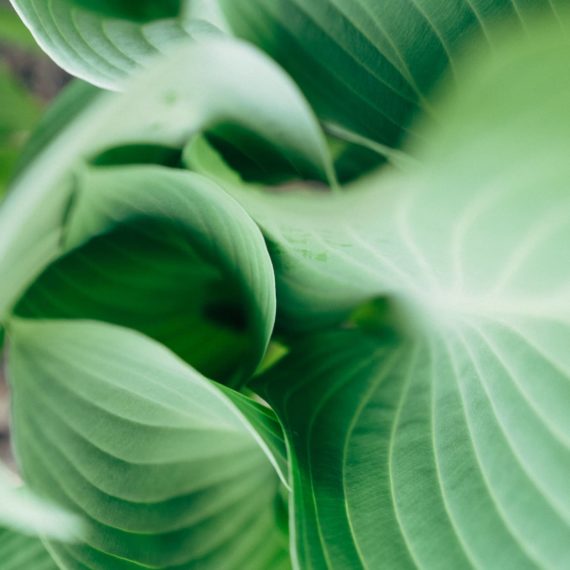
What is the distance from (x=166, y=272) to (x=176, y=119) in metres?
0.12

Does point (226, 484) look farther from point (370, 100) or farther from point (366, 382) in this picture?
point (370, 100)

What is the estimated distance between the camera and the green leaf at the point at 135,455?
32 cm

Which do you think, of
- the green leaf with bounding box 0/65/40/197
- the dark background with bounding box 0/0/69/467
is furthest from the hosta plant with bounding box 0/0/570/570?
the dark background with bounding box 0/0/69/467

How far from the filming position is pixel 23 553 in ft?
1.23

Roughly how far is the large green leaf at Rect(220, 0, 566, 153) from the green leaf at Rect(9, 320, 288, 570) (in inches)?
6.0

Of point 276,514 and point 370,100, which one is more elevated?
point 370,100

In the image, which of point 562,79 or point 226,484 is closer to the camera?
point 562,79

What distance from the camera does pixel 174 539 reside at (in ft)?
1.09

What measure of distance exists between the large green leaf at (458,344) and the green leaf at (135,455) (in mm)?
43

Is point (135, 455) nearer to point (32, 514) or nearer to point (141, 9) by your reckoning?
point (32, 514)

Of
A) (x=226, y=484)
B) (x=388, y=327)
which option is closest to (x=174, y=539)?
(x=226, y=484)

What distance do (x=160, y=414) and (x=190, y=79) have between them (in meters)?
0.15

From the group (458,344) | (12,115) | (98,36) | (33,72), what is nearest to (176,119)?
(98,36)

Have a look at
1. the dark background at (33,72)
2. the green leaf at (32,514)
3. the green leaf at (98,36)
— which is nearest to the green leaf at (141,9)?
the green leaf at (98,36)
